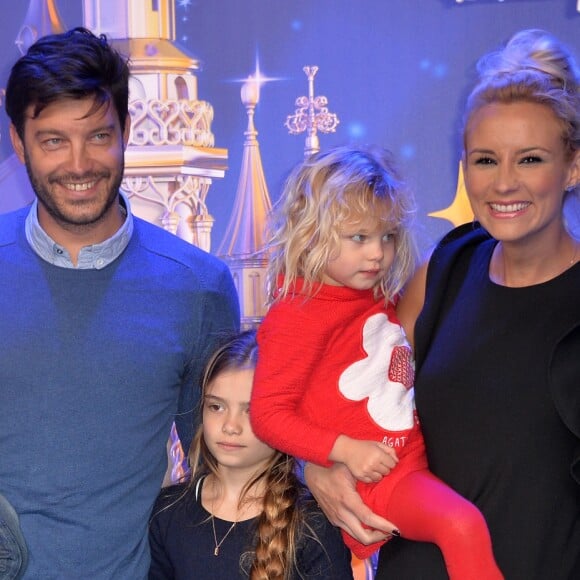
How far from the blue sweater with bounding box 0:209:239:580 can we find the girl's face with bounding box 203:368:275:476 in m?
0.09

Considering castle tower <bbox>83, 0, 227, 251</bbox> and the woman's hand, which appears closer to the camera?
the woman's hand

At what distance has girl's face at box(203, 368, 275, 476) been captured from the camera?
208 centimetres

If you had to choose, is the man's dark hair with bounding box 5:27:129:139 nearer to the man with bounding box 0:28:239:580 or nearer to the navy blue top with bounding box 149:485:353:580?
the man with bounding box 0:28:239:580

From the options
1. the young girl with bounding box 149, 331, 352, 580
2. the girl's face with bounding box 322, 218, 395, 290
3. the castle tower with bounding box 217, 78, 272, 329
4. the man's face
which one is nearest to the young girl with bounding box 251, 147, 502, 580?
the girl's face with bounding box 322, 218, 395, 290

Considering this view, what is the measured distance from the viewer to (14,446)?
2.00 m

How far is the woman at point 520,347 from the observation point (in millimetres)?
1776

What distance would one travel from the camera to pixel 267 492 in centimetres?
209

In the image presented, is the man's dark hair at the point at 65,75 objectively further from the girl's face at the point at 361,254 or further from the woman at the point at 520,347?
the woman at the point at 520,347

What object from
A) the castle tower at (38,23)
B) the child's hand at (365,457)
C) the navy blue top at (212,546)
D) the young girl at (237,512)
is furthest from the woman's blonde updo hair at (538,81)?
the castle tower at (38,23)

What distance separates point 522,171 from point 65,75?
36.2 inches

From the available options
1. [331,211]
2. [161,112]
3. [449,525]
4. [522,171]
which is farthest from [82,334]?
[161,112]

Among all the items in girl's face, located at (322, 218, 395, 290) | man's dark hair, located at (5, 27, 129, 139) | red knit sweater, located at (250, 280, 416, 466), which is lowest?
red knit sweater, located at (250, 280, 416, 466)

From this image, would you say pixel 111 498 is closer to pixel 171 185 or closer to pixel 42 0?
pixel 171 185

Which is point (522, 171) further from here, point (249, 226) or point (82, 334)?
point (249, 226)
